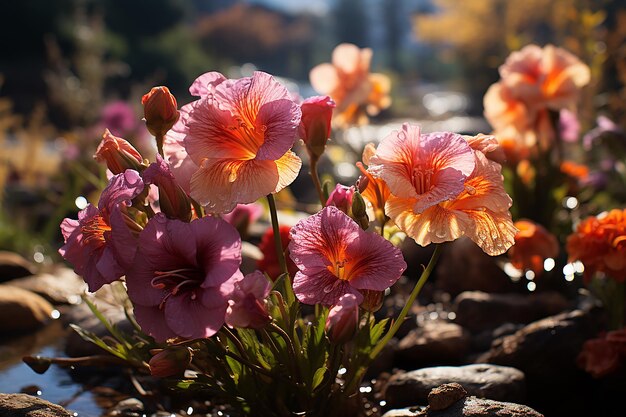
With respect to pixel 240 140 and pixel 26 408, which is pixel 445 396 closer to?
pixel 240 140

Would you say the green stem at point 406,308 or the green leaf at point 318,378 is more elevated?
the green stem at point 406,308

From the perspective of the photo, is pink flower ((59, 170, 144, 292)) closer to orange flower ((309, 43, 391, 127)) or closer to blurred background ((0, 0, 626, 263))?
blurred background ((0, 0, 626, 263))

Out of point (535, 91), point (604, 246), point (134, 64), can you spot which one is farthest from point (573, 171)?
point (134, 64)

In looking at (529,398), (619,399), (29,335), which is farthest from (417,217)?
(29,335)

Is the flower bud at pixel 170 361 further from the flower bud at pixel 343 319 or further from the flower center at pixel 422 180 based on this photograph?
the flower center at pixel 422 180

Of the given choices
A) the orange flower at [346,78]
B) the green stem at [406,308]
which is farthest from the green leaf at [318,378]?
the orange flower at [346,78]

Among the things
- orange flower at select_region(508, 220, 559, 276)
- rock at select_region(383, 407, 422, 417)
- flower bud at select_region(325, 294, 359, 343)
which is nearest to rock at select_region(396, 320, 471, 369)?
orange flower at select_region(508, 220, 559, 276)
